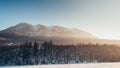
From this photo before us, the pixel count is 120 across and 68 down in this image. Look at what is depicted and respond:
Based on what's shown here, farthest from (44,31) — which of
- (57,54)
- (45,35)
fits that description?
(57,54)

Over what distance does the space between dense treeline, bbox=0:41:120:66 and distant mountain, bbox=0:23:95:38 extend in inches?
6.1

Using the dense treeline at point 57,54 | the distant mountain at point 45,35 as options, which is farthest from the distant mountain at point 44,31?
the dense treeline at point 57,54

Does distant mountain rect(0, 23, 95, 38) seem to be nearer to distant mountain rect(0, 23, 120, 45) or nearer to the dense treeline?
distant mountain rect(0, 23, 120, 45)

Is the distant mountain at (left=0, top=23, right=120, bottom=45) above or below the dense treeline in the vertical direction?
above

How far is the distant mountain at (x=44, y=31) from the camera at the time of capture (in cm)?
397

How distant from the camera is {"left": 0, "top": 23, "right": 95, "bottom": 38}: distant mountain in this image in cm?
397

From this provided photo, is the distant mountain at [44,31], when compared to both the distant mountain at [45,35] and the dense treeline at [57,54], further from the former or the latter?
the dense treeline at [57,54]

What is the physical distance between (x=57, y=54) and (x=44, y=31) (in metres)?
0.45

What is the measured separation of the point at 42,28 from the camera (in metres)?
4.07

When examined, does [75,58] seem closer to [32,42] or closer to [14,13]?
[32,42]

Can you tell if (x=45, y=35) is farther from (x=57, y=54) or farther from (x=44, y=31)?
(x=57, y=54)

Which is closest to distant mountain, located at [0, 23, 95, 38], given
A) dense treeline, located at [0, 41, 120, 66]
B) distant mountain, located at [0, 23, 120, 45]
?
distant mountain, located at [0, 23, 120, 45]

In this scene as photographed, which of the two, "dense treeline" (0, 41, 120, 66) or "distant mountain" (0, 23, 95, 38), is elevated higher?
"distant mountain" (0, 23, 95, 38)

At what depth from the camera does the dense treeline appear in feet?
13.0
